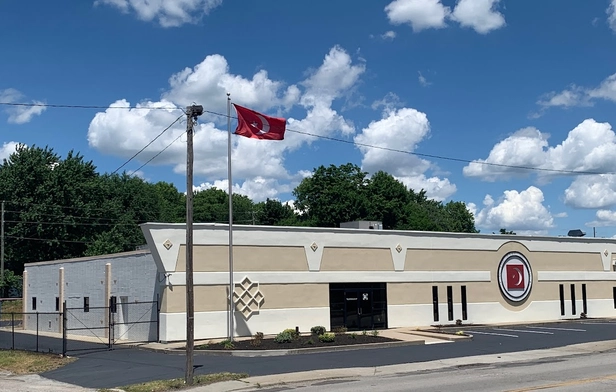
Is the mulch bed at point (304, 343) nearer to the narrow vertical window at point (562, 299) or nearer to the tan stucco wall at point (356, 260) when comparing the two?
the tan stucco wall at point (356, 260)

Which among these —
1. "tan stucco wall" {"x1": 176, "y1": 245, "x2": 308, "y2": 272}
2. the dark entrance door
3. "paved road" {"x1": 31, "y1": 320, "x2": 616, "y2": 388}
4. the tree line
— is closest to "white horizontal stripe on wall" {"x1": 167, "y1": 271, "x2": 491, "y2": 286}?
"tan stucco wall" {"x1": 176, "y1": 245, "x2": 308, "y2": 272}

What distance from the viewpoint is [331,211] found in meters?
82.6

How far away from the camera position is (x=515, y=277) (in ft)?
136

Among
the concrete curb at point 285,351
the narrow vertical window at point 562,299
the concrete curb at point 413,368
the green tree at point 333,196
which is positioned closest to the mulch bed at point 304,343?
the concrete curb at point 285,351

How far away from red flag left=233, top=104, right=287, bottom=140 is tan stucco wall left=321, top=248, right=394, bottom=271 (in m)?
9.56

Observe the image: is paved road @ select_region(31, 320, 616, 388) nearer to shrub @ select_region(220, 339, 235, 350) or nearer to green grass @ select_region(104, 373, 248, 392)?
green grass @ select_region(104, 373, 248, 392)

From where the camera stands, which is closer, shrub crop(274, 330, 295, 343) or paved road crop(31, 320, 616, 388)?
paved road crop(31, 320, 616, 388)

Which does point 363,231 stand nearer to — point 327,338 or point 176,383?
point 327,338

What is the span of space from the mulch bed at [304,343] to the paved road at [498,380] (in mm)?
7433

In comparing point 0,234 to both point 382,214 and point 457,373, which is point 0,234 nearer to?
point 382,214

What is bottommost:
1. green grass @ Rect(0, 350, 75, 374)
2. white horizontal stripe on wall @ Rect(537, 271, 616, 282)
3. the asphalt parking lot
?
green grass @ Rect(0, 350, 75, 374)

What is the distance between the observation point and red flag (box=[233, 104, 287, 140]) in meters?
26.7

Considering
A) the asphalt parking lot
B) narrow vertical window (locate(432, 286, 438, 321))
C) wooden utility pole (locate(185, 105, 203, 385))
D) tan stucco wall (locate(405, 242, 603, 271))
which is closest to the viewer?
wooden utility pole (locate(185, 105, 203, 385))

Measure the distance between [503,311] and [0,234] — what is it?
4967 centimetres
